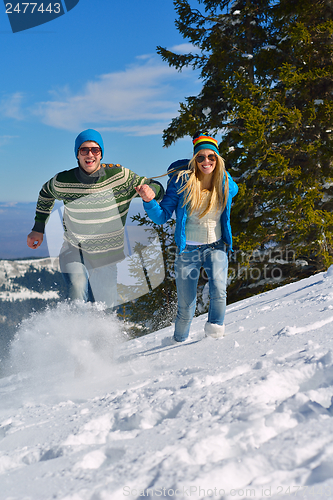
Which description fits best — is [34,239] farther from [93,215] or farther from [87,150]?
[87,150]

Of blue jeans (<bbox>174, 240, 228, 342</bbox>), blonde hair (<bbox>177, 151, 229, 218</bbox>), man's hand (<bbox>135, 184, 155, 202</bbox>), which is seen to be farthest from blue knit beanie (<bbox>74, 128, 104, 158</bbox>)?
blue jeans (<bbox>174, 240, 228, 342</bbox>)

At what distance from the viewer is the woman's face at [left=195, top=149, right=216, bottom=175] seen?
10.0 ft

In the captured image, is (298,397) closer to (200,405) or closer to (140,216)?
(200,405)

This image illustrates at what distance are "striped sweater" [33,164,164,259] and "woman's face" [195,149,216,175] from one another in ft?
1.47

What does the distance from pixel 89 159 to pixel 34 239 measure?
1059 mm

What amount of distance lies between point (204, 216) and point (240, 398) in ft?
6.17

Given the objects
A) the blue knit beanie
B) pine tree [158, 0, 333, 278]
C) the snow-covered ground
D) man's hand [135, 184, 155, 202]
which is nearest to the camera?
the snow-covered ground

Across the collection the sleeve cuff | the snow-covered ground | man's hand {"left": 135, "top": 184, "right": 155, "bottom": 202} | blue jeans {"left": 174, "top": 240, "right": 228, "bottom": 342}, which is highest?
man's hand {"left": 135, "top": 184, "right": 155, "bottom": 202}

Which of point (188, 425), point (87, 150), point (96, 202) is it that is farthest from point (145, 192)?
point (188, 425)

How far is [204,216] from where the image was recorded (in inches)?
123

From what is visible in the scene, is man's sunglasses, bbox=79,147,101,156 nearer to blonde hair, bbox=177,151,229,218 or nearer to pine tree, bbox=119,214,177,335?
blonde hair, bbox=177,151,229,218

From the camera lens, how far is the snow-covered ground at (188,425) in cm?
111

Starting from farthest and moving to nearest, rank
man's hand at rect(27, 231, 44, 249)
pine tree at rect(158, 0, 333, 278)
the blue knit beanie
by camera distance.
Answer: pine tree at rect(158, 0, 333, 278), man's hand at rect(27, 231, 44, 249), the blue knit beanie

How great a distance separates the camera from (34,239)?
3.44 m
